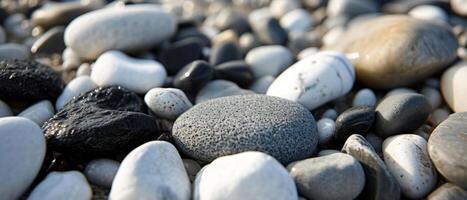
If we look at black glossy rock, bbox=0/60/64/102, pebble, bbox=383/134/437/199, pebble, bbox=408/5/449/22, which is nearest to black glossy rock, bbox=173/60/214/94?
black glossy rock, bbox=0/60/64/102

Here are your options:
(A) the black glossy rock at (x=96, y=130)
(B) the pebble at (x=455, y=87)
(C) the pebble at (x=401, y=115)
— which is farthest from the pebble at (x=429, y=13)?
(A) the black glossy rock at (x=96, y=130)

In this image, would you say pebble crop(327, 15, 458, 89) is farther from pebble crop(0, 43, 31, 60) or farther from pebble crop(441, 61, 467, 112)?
pebble crop(0, 43, 31, 60)

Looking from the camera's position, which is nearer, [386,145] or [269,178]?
[269,178]

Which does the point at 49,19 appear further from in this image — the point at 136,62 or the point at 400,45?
the point at 400,45

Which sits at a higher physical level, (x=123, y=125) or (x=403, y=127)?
(x=123, y=125)

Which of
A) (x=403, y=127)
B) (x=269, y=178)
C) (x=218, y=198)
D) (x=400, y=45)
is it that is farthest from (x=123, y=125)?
(x=400, y=45)

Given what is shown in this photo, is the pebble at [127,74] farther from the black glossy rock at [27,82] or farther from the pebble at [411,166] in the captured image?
the pebble at [411,166]
